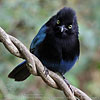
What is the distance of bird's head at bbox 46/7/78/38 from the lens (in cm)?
340

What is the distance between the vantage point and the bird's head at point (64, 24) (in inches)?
134

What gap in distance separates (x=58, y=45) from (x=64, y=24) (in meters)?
0.21

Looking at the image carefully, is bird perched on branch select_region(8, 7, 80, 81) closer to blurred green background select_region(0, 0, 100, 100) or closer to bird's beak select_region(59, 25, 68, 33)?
bird's beak select_region(59, 25, 68, 33)

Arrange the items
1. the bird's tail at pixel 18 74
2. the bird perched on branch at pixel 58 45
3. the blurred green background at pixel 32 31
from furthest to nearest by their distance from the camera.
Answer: the blurred green background at pixel 32 31 → the bird's tail at pixel 18 74 → the bird perched on branch at pixel 58 45

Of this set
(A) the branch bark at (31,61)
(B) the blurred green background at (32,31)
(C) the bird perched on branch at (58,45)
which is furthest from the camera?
(B) the blurred green background at (32,31)

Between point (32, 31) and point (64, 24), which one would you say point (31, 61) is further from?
point (32, 31)

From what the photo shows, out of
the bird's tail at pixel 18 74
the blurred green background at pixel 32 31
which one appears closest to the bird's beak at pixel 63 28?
the bird's tail at pixel 18 74

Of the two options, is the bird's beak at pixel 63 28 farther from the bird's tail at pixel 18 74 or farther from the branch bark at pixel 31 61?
the branch bark at pixel 31 61

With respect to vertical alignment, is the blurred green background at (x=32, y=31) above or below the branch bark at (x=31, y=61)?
above

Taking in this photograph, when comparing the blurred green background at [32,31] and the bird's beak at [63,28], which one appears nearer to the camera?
the bird's beak at [63,28]

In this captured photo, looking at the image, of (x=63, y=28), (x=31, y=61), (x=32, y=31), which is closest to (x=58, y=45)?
(x=63, y=28)

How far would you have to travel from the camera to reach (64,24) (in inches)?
134

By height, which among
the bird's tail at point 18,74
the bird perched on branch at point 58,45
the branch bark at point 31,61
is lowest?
the branch bark at point 31,61

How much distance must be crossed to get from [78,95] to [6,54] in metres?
2.11
